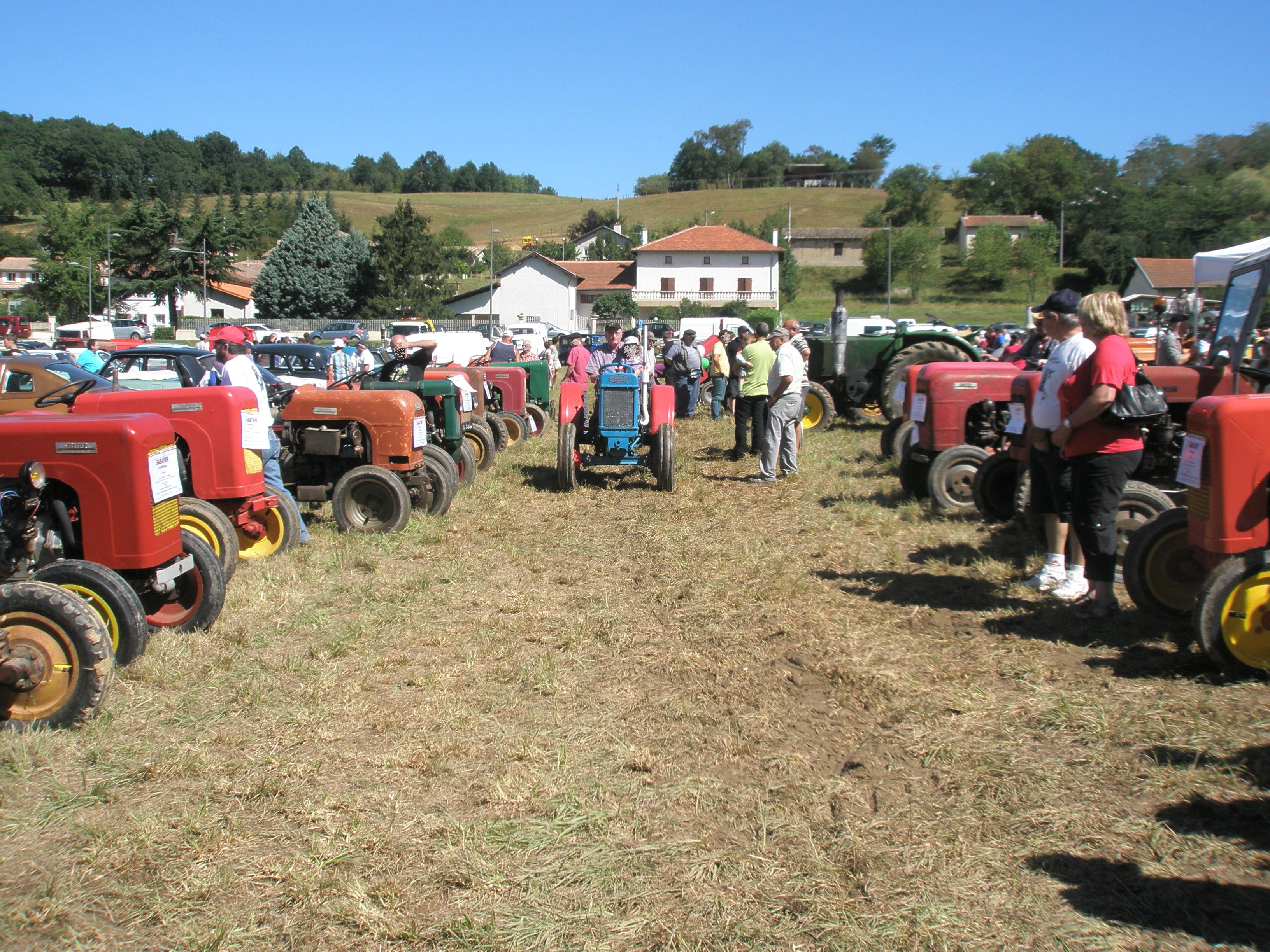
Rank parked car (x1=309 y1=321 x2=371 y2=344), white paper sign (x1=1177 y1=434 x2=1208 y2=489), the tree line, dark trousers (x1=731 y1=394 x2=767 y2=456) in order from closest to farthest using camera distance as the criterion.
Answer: white paper sign (x1=1177 y1=434 x2=1208 y2=489) → dark trousers (x1=731 y1=394 x2=767 y2=456) → parked car (x1=309 y1=321 x2=371 y2=344) → the tree line

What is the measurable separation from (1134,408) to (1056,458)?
0.61 m

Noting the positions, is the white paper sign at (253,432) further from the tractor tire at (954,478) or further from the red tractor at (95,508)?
the tractor tire at (954,478)

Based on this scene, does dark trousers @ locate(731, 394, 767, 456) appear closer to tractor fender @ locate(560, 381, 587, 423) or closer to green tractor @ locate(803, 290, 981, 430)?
green tractor @ locate(803, 290, 981, 430)

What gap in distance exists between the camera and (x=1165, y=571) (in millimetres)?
4938

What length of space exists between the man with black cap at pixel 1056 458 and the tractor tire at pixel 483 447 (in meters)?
7.12

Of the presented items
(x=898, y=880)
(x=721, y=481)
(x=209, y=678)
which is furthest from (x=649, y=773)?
(x=721, y=481)

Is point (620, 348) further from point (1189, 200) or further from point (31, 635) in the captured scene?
point (1189, 200)

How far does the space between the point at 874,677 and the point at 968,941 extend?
206cm

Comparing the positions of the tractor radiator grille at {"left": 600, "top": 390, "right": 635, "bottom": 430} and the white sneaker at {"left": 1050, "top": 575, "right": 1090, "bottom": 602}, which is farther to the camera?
the tractor radiator grille at {"left": 600, "top": 390, "right": 635, "bottom": 430}

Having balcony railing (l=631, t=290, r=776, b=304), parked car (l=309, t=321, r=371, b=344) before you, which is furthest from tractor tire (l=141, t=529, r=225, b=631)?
balcony railing (l=631, t=290, r=776, b=304)

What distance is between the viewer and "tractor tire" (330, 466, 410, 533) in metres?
8.01

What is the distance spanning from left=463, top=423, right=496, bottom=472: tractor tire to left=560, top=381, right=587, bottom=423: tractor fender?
1.49 metres

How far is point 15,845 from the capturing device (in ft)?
10.5

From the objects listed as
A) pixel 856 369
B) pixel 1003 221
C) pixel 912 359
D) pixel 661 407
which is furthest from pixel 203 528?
pixel 1003 221
